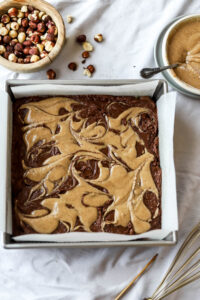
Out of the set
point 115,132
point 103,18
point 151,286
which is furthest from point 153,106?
point 151,286

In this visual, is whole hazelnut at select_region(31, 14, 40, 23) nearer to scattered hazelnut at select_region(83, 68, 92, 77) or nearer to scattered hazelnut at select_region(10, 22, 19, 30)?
scattered hazelnut at select_region(10, 22, 19, 30)

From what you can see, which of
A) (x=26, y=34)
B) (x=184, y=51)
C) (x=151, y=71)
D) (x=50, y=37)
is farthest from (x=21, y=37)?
(x=184, y=51)

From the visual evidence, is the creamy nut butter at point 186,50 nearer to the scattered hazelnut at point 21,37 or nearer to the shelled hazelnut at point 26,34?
the shelled hazelnut at point 26,34

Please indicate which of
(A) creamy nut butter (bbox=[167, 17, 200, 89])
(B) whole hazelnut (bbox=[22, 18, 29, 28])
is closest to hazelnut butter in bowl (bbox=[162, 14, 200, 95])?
(A) creamy nut butter (bbox=[167, 17, 200, 89])

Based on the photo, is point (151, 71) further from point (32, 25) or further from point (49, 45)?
point (32, 25)

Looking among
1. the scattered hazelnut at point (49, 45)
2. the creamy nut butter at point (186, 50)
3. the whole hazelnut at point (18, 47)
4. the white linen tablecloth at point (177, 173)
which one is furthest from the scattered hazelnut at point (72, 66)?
the creamy nut butter at point (186, 50)
